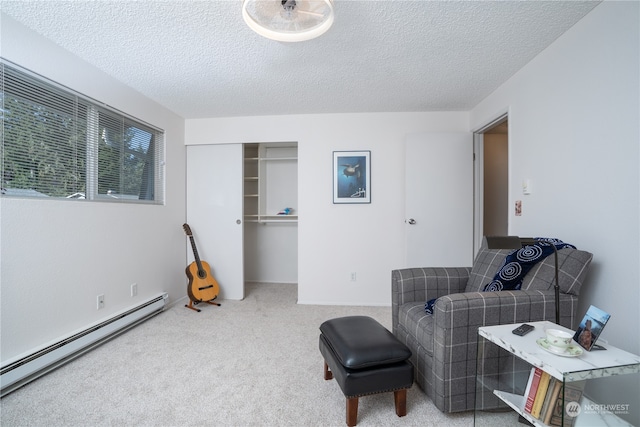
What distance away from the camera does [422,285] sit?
1997 millimetres

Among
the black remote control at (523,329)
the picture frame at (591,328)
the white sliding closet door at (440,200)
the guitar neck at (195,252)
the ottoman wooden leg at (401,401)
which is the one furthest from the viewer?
the guitar neck at (195,252)

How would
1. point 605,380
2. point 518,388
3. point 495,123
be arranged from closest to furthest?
point 605,380 → point 518,388 → point 495,123

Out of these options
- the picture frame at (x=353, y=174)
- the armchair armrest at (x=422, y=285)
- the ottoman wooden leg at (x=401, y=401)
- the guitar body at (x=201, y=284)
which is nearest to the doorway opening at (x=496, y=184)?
the picture frame at (x=353, y=174)

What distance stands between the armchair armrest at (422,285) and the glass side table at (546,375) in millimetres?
673

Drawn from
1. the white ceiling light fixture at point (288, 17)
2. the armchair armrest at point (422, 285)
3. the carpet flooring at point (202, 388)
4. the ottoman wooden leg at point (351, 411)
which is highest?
the white ceiling light fixture at point (288, 17)

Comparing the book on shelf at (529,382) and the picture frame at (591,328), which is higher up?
the picture frame at (591,328)

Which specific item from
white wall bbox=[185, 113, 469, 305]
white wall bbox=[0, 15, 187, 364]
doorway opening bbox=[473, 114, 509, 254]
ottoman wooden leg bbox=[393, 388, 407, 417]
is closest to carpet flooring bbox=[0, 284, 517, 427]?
ottoman wooden leg bbox=[393, 388, 407, 417]

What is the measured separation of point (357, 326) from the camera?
5.43 feet

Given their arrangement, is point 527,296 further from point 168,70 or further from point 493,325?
point 168,70


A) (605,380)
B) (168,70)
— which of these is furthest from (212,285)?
(605,380)

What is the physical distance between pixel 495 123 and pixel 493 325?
7.44ft

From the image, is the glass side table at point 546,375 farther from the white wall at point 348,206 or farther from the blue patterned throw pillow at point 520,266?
the white wall at point 348,206

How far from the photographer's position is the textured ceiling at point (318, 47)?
1.65 metres

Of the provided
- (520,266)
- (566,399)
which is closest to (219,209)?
(520,266)
